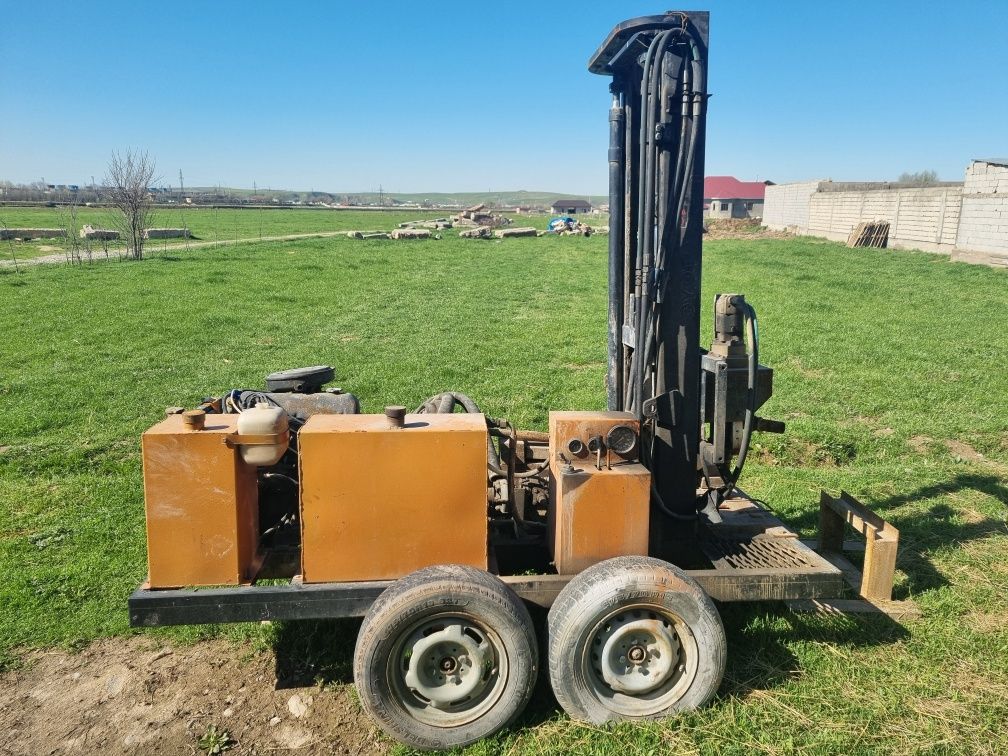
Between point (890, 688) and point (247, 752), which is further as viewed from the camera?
point (890, 688)

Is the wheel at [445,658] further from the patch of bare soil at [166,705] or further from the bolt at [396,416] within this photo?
the bolt at [396,416]

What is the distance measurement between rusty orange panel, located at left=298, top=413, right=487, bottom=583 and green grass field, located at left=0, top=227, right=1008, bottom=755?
913 mm

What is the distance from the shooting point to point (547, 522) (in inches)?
177

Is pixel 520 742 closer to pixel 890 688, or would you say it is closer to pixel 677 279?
pixel 890 688

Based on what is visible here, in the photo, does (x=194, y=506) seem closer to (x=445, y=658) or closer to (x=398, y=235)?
(x=445, y=658)

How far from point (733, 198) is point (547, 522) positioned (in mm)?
88001

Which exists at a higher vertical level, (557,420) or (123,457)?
(557,420)

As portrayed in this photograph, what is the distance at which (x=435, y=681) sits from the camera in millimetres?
3660

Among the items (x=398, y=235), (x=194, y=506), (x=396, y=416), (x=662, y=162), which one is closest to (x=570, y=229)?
(x=398, y=235)

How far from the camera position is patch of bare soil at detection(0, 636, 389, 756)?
12.3ft

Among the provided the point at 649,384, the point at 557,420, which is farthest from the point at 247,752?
the point at 649,384

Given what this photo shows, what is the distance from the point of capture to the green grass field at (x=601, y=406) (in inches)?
155

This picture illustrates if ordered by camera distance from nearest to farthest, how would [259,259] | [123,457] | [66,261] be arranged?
1. [123,457]
2. [66,261]
3. [259,259]

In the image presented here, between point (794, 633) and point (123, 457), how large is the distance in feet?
20.7
